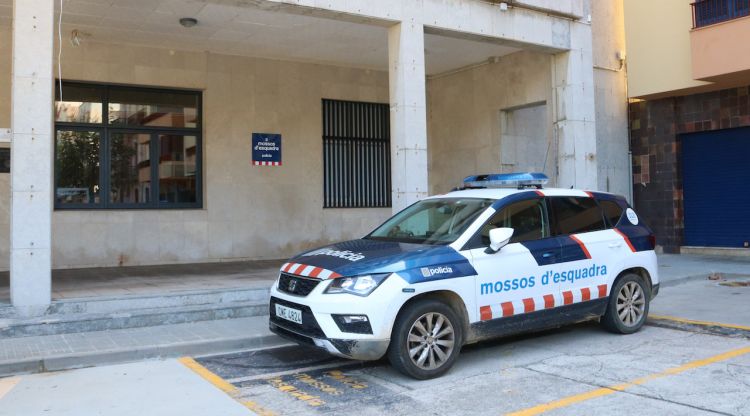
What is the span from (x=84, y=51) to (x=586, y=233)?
1025 centimetres

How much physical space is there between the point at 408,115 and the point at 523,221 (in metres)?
4.22

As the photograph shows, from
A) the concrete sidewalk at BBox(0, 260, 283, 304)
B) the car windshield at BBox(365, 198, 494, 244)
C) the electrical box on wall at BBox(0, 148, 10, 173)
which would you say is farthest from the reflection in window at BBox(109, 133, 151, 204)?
the car windshield at BBox(365, 198, 494, 244)

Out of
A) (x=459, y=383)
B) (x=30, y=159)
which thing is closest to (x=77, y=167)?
(x=30, y=159)

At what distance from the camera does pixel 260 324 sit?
8.09 m

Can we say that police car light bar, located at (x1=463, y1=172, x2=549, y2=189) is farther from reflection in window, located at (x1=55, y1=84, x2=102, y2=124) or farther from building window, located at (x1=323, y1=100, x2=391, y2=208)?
reflection in window, located at (x1=55, y1=84, x2=102, y2=124)

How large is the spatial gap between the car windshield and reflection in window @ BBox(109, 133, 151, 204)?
7.50 meters

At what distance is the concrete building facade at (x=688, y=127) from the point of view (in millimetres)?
14336

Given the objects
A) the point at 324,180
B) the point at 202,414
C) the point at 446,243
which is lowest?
the point at 202,414

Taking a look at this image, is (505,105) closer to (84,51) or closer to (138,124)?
(138,124)

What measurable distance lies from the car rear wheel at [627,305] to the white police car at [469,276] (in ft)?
0.05

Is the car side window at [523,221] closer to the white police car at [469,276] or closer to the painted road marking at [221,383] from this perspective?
the white police car at [469,276]

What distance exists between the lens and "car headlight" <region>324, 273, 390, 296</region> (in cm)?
557

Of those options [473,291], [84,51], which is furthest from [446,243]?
[84,51]

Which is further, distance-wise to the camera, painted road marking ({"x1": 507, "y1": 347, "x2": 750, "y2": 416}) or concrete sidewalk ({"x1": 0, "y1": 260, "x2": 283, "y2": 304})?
concrete sidewalk ({"x1": 0, "y1": 260, "x2": 283, "y2": 304})
